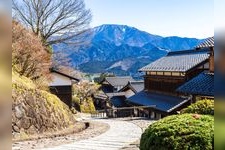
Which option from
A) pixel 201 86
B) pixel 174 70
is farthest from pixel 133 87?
pixel 201 86

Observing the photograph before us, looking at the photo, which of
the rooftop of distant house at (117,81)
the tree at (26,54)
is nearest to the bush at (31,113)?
the tree at (26,54)

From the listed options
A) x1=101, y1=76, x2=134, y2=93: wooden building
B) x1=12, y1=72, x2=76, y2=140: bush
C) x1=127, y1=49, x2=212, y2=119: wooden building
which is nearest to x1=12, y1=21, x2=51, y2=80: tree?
x1=12, y1=72, x2=76, y2=140: bush

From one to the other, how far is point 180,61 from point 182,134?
1014 inches

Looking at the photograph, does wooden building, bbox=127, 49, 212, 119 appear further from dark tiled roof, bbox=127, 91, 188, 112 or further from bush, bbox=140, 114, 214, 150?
bush, bbox=140, 114, 214, 150

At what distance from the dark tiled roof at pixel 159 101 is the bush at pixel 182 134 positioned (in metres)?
18.4

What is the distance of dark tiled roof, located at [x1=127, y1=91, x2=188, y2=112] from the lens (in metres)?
26.3

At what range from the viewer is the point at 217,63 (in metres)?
1.01

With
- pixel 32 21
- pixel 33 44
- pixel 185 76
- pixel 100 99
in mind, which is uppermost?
pixel 32 21

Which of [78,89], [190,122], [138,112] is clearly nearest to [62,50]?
[138,112]

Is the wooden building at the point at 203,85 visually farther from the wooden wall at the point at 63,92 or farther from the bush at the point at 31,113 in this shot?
the wooden wall at the point at 63,92

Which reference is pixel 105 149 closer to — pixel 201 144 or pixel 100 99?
pixel 201 144

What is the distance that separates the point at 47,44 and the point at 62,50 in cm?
168

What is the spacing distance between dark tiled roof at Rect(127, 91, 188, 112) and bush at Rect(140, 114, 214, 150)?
18.4 m

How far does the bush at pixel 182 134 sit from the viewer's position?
20.9 feet
